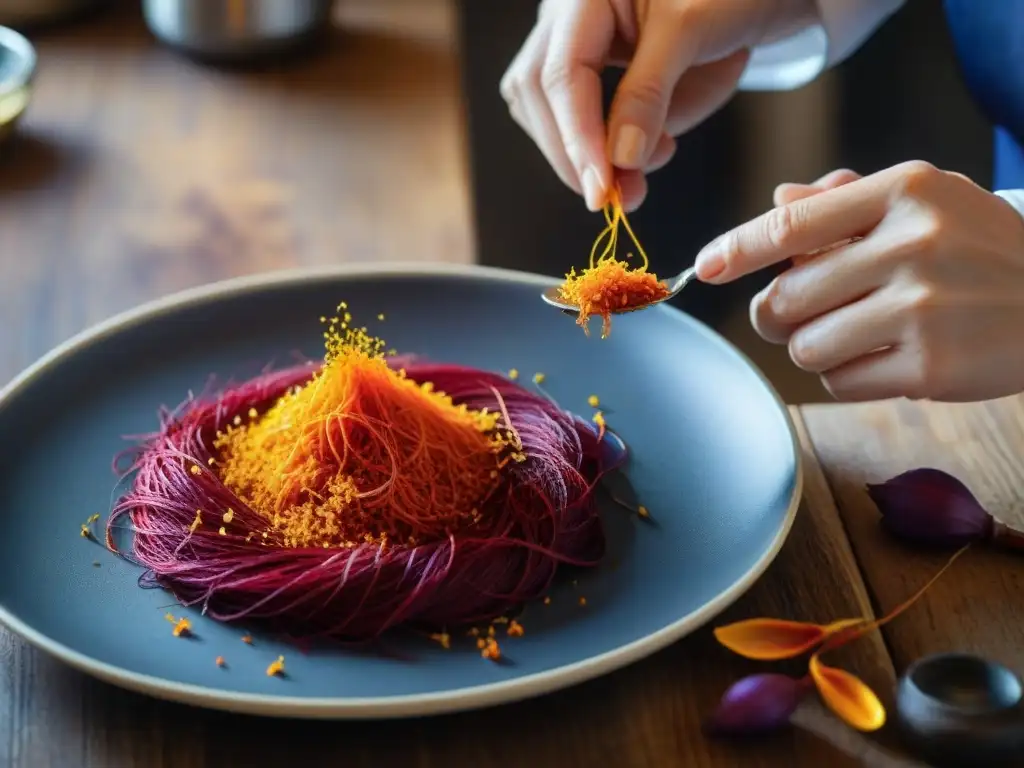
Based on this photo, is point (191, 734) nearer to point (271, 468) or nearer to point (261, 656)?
point (261, 656)

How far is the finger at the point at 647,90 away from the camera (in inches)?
36.5

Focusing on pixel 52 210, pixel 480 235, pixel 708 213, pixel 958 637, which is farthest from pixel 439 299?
pixel 708 213

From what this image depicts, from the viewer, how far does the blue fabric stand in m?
1.13

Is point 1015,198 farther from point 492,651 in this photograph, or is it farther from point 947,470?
point 492,651

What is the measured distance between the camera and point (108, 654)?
2.10ft

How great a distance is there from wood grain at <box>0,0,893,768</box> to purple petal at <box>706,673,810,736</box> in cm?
1

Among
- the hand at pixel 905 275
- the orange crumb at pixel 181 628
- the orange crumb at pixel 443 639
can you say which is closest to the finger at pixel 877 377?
the hand at pixel 905 275

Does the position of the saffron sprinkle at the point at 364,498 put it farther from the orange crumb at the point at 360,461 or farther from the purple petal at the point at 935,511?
the purple petal at the point at 935,511

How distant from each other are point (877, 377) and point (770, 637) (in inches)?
7.7

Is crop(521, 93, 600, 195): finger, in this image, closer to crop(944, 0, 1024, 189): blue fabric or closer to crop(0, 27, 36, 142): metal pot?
crop(944, 0, 1024, 189): blue fabric

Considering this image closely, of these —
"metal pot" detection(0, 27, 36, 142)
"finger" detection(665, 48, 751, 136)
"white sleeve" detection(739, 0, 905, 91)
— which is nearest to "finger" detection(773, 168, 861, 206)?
"finger" detection(665, 48, 751, 136)

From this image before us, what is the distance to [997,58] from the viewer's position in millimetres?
1153

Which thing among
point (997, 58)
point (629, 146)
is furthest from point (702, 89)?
point (997, 58)

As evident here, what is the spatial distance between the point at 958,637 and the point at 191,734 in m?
0.42
